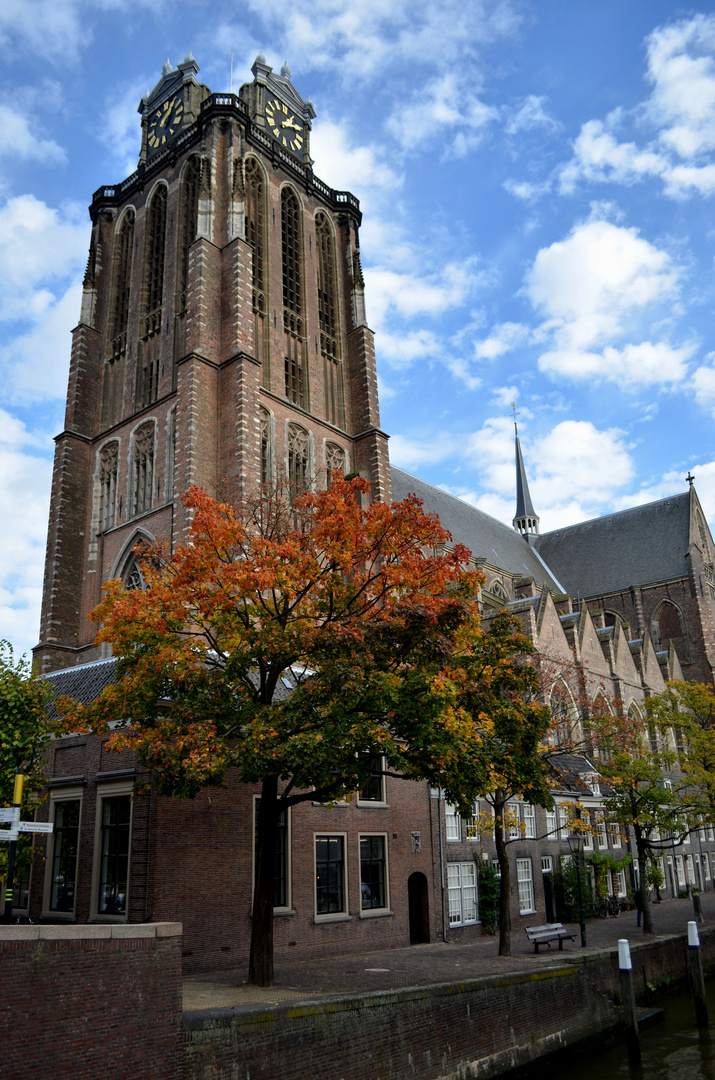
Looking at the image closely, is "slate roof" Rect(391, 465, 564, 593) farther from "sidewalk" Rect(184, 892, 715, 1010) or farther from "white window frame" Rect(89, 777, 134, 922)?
"white window frame" Rect(89, 777, 134, 922)

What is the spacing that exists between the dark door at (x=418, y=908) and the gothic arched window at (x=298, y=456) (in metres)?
15.9

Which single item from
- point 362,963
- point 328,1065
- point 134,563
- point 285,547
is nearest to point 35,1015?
point 328,1065

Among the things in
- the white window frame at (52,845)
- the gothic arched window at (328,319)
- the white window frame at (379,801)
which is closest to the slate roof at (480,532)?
the gothic arched window at (328,319)

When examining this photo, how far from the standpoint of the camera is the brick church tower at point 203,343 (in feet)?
105

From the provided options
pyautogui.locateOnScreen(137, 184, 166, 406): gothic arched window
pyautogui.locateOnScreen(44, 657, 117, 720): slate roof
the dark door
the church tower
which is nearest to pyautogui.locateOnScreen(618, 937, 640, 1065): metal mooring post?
the dark door

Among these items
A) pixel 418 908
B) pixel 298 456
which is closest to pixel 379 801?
pixel 418 908

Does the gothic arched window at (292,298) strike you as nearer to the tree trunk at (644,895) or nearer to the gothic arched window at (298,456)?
the gothic arched window at (298,456)

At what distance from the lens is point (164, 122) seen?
138 ft

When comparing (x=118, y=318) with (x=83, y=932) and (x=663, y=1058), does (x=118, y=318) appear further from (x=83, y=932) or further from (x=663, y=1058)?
(x=663, y=1058)

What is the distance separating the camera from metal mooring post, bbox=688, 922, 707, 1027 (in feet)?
65.0

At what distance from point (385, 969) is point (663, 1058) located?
233 inches

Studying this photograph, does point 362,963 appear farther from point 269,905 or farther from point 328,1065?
point 328,1065

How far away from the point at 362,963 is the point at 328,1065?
7012 mm

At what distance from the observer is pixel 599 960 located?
62.3 ft
